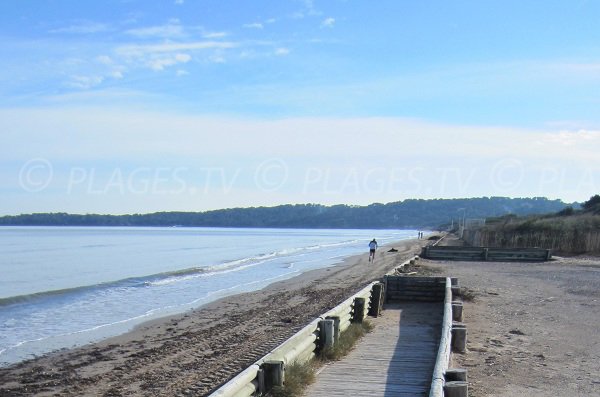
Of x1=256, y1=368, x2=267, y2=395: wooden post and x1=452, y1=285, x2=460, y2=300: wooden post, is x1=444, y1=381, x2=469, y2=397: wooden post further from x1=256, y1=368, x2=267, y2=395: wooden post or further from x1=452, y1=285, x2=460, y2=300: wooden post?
x1=452, y1=285, x2=460, y2=300: wooden post

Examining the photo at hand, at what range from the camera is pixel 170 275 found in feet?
118

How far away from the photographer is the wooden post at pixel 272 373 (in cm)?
712

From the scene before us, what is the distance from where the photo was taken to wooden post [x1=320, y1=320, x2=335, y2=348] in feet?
30.6

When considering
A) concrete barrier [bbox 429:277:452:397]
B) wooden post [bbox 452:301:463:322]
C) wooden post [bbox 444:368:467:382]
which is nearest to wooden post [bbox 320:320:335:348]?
concrete barrier [bbox 429:277:452:397]

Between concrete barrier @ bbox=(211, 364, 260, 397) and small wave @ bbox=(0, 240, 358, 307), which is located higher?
concrete barrier @ bbox=(211, 364, 260, 397)

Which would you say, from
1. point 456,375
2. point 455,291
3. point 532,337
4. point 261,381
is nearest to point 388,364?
point 456,375

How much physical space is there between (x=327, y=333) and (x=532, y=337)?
4.92 meters

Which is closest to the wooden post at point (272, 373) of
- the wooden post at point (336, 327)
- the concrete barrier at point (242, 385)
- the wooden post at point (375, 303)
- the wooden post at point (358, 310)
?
the concrete barrier at point (242, 385)

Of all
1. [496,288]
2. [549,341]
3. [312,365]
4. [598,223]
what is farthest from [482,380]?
[598,223]

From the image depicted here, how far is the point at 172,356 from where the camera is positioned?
1332 centimetres

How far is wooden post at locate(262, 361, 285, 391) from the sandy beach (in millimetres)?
2703

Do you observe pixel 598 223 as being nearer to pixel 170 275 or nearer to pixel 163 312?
pixel 170 275

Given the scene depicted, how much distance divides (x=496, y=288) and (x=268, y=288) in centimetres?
1089

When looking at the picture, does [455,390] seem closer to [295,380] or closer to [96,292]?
[295,380]
